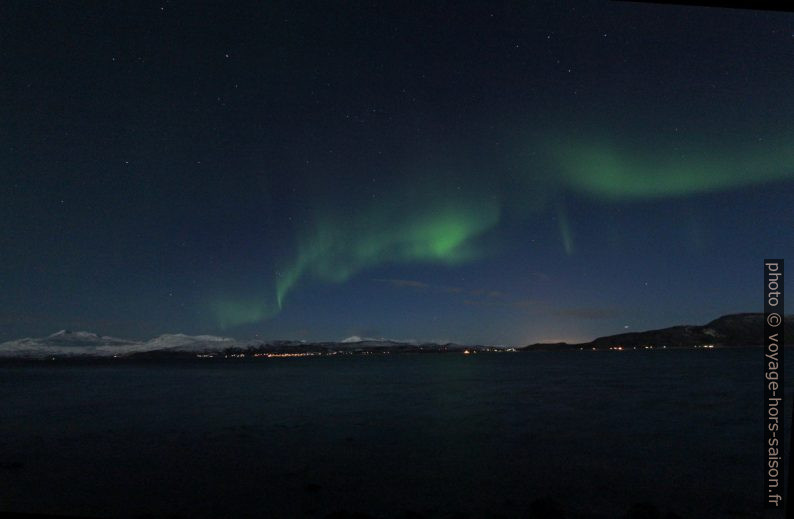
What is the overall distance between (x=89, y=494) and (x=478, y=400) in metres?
27.7

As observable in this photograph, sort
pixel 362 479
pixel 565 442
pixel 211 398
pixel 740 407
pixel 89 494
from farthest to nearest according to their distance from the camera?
pixel 211 398
pixel 740 407
pixel 565 442
pixel 362 479
pixel 89 494

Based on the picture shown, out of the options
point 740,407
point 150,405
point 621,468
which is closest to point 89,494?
point 621,468

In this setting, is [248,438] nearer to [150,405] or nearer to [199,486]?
[199,486]

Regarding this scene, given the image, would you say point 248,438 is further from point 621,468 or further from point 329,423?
point 621,468

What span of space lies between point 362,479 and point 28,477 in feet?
30.4

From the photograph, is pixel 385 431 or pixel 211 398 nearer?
pixel 385 431

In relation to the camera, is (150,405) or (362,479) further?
(150,405)

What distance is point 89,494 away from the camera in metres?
11.5

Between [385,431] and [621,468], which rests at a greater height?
[621,468]

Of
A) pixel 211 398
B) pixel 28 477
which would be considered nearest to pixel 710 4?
pixel 28 477

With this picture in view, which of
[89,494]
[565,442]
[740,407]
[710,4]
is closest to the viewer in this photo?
[710,4]

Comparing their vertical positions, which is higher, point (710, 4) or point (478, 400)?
point (710, 4)

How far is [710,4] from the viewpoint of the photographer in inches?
99.0

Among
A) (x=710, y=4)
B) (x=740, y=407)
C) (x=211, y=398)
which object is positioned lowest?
(x=211, y=398)
